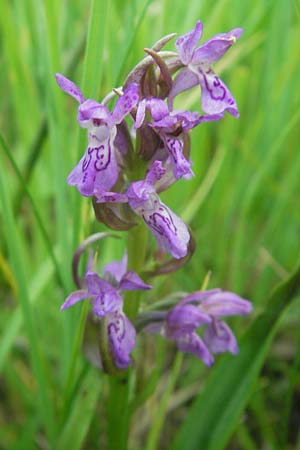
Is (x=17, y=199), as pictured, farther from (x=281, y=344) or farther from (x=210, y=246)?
(x=281, y=344)

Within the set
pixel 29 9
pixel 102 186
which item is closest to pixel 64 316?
pixel 102 186

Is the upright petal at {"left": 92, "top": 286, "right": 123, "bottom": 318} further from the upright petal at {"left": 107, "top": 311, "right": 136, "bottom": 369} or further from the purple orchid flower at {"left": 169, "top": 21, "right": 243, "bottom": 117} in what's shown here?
the purple orchid flower at {"left": 169, "top": 21, "right": 243, "bottom": 117}

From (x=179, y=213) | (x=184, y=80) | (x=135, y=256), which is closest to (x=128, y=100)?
(x=184, y=80)

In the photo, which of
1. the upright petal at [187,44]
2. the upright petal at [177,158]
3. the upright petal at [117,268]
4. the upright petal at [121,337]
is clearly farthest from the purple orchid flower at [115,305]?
the upright petal at [187,44]

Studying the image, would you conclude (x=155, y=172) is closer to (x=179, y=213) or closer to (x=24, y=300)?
(x=24, y=300)

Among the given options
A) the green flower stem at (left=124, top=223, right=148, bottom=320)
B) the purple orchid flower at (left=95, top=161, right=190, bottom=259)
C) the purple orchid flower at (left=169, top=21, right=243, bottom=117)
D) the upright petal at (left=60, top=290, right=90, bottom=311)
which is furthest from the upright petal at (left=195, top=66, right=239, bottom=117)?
the upright petal at (left=60, top=290, right=90, bottom=311)

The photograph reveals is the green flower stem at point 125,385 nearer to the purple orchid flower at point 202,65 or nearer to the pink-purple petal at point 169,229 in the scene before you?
the pink-purple petal at point 169,229
